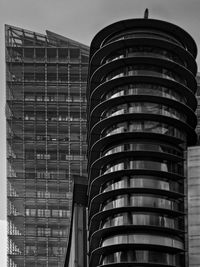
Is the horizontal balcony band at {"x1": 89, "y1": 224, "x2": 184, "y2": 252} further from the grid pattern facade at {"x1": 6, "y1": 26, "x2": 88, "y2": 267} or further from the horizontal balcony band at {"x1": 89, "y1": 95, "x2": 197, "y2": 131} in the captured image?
the grid pattern facade at {"x1": 6, "y1": 26, "x2": 88, "y2": 267}

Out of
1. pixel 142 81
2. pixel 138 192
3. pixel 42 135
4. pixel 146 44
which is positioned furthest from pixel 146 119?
pixel 42 135

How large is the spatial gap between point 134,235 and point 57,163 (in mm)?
56413

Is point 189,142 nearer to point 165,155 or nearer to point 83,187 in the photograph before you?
point 165,155

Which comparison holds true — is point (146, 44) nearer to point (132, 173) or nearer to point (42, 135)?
point (132, 173)

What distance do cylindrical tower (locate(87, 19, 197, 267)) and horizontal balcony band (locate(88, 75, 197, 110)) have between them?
0.09 metres

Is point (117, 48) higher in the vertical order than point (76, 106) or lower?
lower

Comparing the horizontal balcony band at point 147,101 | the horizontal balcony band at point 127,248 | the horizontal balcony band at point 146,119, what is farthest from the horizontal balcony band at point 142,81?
the horizontal balcony band at point 127,248

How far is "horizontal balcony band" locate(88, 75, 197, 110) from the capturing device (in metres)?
74.1

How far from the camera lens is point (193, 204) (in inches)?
2862

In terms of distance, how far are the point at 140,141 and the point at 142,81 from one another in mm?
5577

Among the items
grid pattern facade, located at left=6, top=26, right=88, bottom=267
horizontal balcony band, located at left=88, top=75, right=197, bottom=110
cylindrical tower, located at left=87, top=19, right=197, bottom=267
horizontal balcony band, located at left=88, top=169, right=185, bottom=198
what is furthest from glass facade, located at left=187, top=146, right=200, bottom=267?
grid pattern facade, located at left=6, top=26, right=88, bottom=267

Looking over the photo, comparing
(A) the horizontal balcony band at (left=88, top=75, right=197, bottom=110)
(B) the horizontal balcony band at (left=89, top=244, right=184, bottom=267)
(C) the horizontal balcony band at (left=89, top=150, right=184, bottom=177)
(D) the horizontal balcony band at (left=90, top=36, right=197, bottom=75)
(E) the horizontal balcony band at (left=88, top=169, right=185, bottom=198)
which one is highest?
(D) the horizontal balcony band at (left=90, top=36, right=197, bottom=75)

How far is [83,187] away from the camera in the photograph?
89.7m

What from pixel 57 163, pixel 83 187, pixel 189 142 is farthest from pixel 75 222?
pixel 57 163
